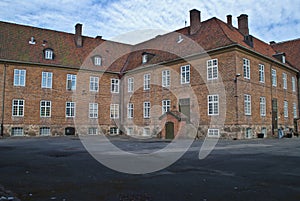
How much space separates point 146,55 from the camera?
33.2 m

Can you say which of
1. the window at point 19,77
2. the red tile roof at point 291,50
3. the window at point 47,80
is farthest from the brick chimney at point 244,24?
the window at point 19,77

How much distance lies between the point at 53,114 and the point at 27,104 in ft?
9.40

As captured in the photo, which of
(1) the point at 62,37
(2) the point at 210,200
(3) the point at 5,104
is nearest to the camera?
(2) the point at 210,200

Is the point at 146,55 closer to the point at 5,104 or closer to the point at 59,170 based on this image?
the point at 5,104

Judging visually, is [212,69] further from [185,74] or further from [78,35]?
[78,35]

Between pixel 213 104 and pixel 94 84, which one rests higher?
pixel 94 84

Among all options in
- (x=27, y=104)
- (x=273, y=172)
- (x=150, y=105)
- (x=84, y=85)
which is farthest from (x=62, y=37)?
(x=273, y=172)

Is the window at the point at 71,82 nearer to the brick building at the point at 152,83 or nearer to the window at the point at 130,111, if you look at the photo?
the brick building at the point at 152,83

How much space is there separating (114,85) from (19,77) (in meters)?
11.2

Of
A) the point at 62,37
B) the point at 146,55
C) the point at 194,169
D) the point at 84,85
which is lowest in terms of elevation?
the point at 194,169

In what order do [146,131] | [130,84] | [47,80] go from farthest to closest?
[130,84] < [146,131] < [47,80]

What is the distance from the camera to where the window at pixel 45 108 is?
30938 millimetres

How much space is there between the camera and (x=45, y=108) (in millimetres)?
31188

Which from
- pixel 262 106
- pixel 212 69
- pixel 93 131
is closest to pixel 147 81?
pixel 93 131
